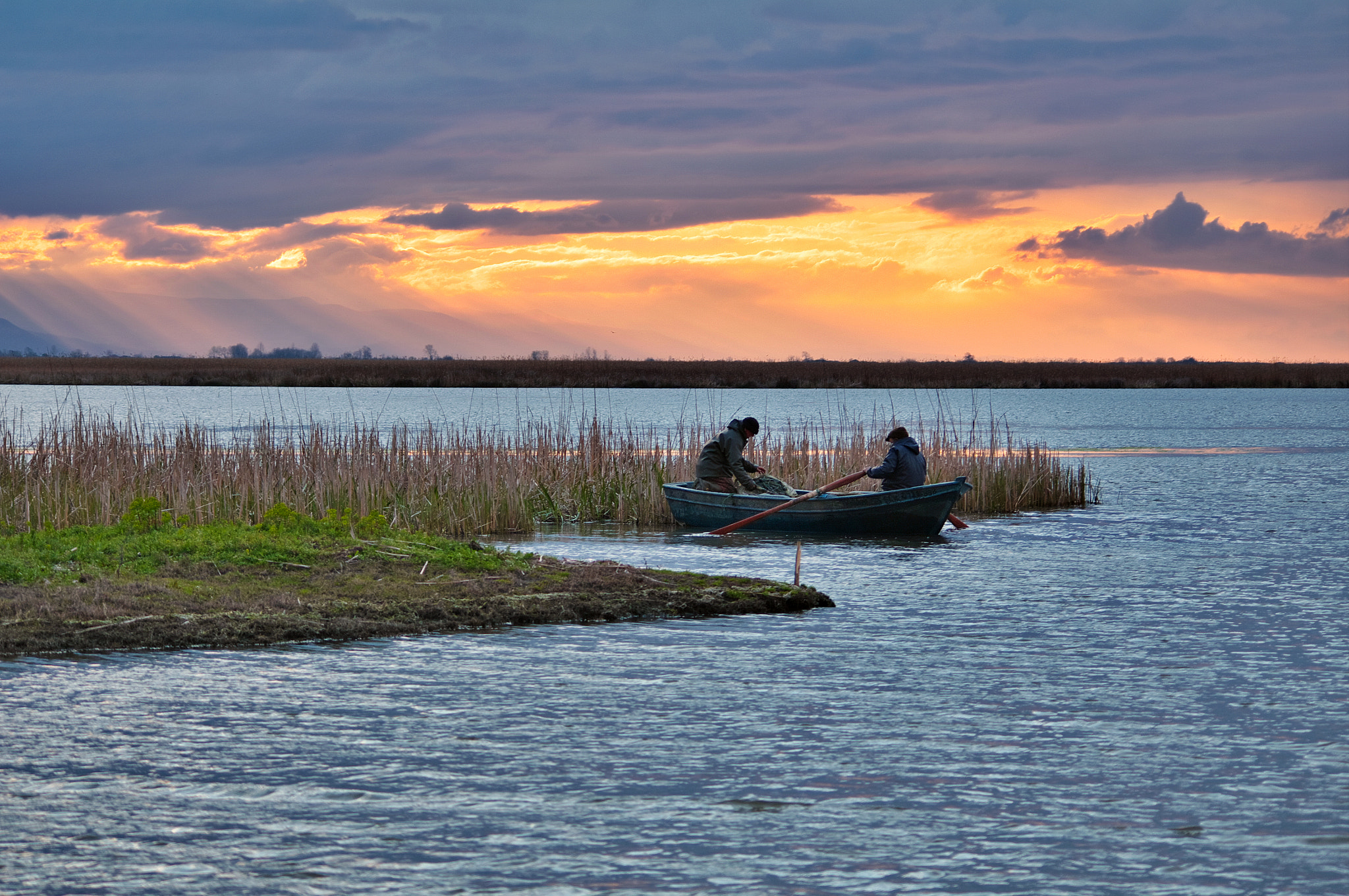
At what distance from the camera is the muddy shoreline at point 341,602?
9898mm

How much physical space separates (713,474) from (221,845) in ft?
48.2

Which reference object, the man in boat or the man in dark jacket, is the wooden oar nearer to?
the man in dark jacket

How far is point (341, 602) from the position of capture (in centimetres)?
1100

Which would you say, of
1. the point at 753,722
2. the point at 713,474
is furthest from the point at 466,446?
the point at 753,722

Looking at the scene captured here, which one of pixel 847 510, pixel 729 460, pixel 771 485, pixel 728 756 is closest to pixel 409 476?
pixel 729 460

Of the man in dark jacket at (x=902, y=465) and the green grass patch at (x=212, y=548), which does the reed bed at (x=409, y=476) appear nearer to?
the green grass patch at (x=212, y=548)

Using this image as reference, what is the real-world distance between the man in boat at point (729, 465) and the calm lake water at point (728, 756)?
21.0 feet

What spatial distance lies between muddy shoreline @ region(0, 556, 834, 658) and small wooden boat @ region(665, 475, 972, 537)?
6.04 m

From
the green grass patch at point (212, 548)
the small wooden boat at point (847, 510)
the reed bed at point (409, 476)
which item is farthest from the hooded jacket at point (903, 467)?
the green grass patch at point (212, 548)

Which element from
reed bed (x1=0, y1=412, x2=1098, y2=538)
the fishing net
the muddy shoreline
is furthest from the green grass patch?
the fishing net

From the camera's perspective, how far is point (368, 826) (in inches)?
231

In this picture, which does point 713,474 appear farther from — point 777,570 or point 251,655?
point 251,655

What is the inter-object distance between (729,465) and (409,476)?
4607 mm

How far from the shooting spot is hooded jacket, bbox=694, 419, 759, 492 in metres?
19.5
